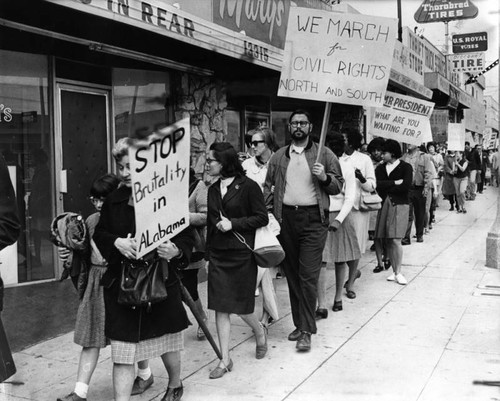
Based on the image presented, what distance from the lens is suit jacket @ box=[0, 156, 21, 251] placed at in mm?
2838

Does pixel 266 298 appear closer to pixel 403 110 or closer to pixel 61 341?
pixel 61 341

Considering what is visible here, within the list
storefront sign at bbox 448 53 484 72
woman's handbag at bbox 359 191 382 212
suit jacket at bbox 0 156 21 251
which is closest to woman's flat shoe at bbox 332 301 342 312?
woman's handbag at bbox 359 191 382 212

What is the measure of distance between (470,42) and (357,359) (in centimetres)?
902

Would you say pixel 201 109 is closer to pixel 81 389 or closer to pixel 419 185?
pixel 419 185

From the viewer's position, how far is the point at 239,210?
172 inches

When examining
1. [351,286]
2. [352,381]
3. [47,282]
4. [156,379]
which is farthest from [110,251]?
[351,286]

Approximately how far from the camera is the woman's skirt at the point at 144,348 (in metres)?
3.36

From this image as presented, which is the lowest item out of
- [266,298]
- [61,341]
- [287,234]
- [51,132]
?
[61,341]

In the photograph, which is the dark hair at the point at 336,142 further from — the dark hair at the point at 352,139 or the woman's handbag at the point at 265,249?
the woman's handbag at the point at 265,249

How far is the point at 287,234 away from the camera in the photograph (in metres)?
5.06

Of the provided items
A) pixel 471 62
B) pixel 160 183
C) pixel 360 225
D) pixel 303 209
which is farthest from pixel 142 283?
pixel 471 62

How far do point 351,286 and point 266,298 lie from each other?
176 centimetres

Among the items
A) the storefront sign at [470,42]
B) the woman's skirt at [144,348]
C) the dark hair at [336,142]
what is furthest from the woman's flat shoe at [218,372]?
the storefront sign at [470,42]

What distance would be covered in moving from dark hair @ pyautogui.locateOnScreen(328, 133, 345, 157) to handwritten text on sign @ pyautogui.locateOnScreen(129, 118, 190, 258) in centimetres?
309
